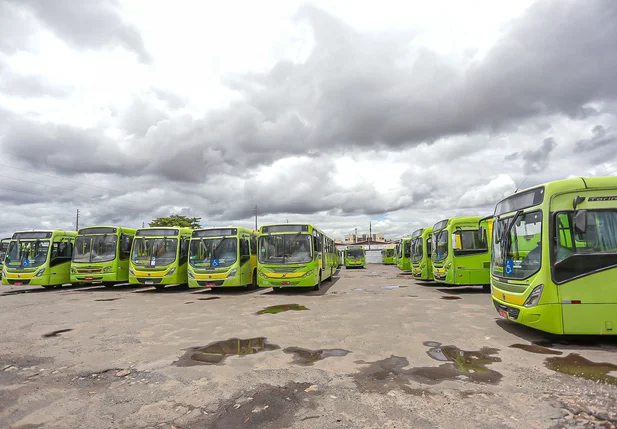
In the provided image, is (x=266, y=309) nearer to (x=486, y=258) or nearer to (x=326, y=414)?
(x=326, y=414)

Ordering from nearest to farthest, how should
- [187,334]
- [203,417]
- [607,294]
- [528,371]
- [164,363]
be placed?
[203,417] < [528,371] < [164,363] < [607,294] < [187,334]

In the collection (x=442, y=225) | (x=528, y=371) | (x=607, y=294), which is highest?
(x=442, y=225)

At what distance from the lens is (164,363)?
5777 millimetres

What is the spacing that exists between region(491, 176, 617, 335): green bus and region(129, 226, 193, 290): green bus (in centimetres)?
1383

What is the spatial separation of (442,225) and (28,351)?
50.2 feet

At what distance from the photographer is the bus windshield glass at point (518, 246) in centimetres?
710

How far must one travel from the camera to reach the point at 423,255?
70.2ft

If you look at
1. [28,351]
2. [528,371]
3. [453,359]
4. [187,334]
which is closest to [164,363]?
[187,334]

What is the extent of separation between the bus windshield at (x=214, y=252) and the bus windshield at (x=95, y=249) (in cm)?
453

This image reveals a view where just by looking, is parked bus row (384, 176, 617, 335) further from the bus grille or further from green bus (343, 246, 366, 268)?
green bus (343, 246, 366, 268)

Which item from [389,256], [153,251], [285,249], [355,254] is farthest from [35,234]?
[389,256]

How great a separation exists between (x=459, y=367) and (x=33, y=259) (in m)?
19.5

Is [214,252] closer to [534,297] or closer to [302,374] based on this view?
[302,374]

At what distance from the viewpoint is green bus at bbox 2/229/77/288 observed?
17.7 meters
